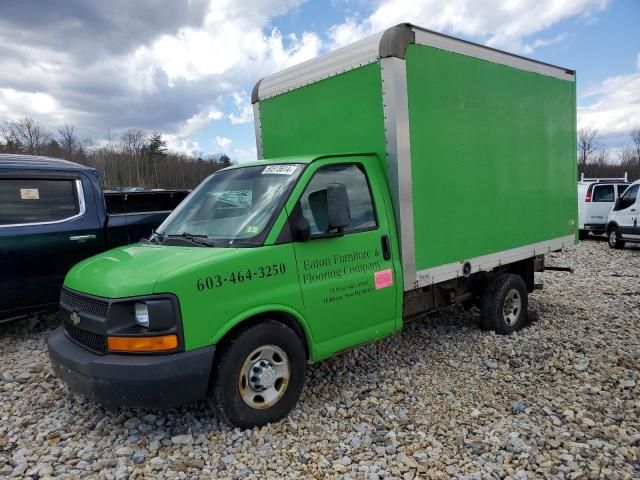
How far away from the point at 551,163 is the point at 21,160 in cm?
655

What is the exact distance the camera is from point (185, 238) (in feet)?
13.0

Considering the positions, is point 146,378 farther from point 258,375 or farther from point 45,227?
point 45,227

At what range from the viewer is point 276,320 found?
376 cm

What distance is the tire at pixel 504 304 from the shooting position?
5.70m

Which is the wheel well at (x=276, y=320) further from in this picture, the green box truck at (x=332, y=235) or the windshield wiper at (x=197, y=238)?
the windshield wiper at (x=197, y=238)

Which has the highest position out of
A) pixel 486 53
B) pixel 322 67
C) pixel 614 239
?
pixel 486 53

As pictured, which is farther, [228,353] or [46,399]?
[46,399]

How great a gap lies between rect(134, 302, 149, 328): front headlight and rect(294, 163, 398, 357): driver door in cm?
117

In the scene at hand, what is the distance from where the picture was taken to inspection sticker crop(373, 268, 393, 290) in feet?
13.9

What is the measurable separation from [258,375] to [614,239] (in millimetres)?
13832

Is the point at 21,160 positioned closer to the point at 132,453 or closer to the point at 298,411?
the point at 132,453

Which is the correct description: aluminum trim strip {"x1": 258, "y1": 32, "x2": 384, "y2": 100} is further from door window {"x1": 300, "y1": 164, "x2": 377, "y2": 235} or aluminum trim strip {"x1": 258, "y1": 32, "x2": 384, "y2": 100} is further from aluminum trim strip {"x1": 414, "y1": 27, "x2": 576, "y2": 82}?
door window {"x1": 300, "y1": 164, "x2": 377, "y2": 235}

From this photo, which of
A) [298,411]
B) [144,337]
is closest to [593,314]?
[298,411]

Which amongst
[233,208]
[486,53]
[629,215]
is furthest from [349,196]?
[629,215]
